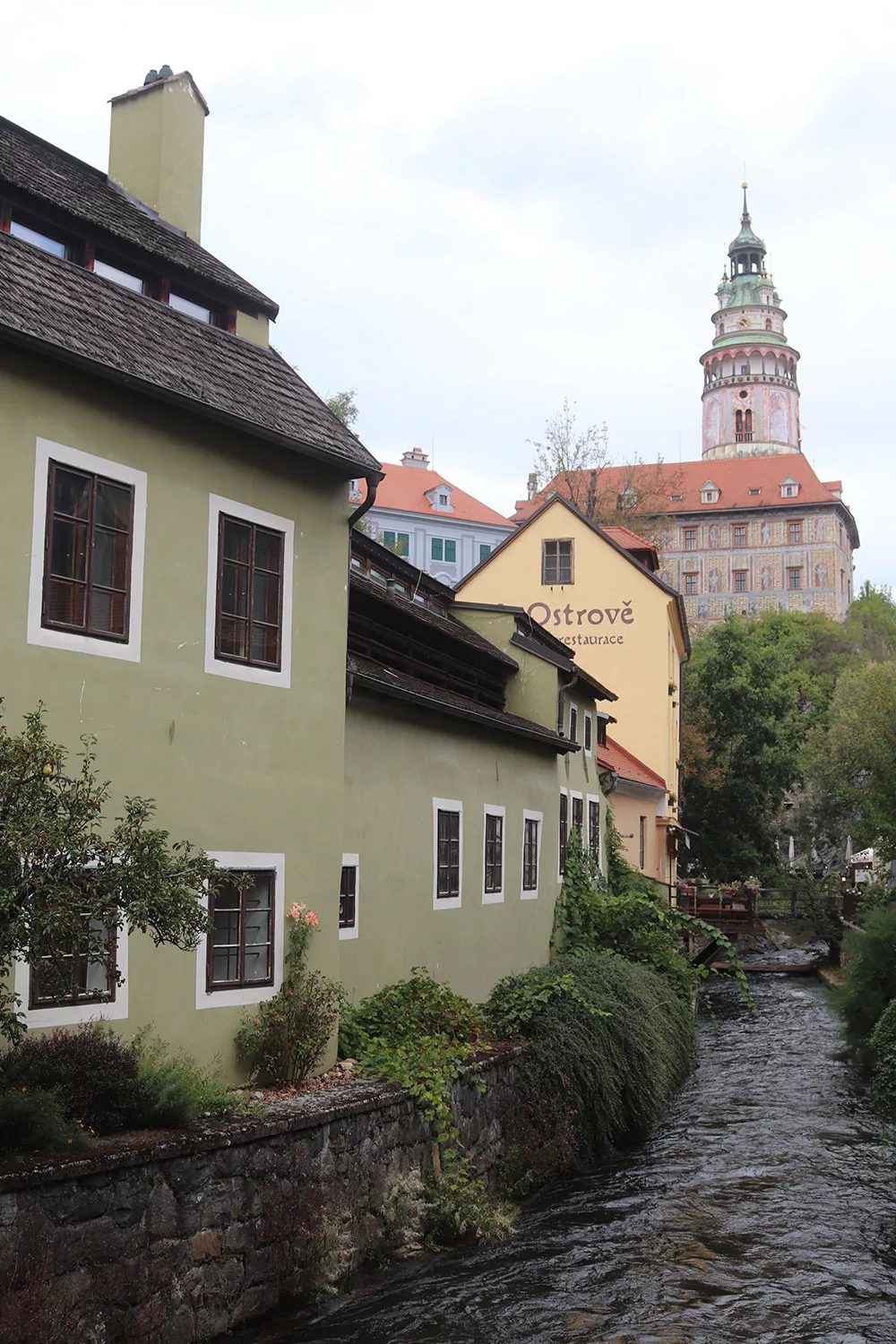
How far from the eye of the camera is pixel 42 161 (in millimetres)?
12867

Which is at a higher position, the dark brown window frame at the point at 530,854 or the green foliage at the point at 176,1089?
the dark brown window frame at the point at 530,854

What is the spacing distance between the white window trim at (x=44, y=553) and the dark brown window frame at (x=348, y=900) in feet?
14.2

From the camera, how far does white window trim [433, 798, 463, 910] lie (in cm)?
1596

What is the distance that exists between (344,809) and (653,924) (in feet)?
34.8

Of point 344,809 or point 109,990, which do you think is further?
point 344,809

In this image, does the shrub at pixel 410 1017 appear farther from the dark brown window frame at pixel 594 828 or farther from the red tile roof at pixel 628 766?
the red tile roof at pixel 628 766

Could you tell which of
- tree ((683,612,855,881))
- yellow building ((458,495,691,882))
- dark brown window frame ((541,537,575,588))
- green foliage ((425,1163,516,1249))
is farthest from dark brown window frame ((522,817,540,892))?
tree ((683,612,855,881))

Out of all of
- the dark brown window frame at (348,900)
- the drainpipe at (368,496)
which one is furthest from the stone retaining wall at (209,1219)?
the drainpipe at (368,496)

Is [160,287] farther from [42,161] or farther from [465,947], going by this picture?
[465,947]

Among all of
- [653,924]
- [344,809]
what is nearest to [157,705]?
[344,809]

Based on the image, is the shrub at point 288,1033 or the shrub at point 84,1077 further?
the shrub at point 288,1033

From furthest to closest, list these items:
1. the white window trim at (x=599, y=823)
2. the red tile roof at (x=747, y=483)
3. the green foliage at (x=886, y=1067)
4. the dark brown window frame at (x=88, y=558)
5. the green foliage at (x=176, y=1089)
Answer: the red tile roof at (x=747, y=483)
the white window trim at (x=599, y=823)
the green foliage at (x=886, y=1067)
the dark brown window frame at (x=88, y=558)
the green foliage at (x=176, y=1089)

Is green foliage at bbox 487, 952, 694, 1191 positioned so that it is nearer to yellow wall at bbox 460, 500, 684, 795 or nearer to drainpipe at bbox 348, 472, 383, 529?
drainpipe at bbox 348, 472, 383, 529

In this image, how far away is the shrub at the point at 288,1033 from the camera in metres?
11.1
